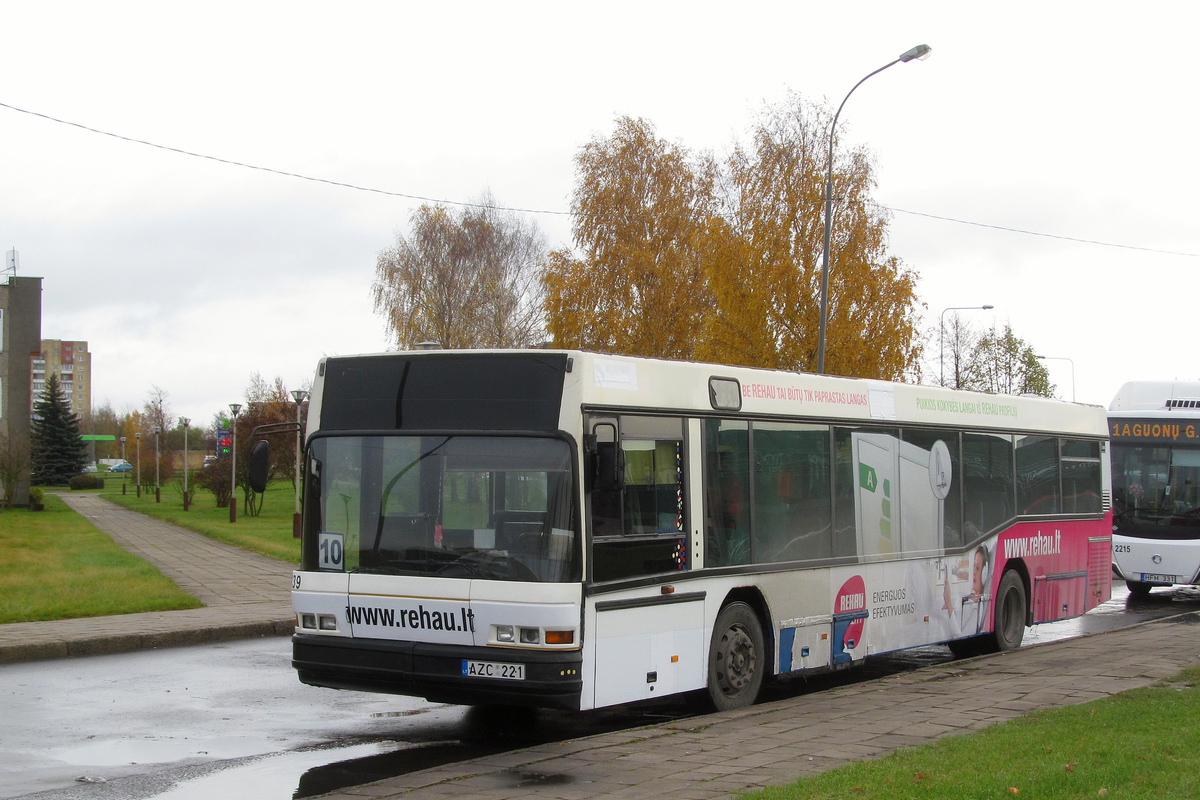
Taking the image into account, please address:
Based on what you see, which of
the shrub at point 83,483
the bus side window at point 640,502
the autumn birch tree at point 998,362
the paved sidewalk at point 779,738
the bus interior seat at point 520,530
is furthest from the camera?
the shrub at point 83,483

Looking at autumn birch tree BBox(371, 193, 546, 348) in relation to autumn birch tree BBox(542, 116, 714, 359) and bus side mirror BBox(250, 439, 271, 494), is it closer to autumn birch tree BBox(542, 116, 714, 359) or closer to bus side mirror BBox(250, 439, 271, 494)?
autumn birch tree BBox(542, 116, 714, 359)

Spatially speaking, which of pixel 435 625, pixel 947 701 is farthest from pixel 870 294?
pixel 435 625

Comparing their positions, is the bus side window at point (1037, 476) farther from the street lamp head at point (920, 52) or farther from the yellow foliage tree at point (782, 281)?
the yellow foliage tree at point (782, 281)

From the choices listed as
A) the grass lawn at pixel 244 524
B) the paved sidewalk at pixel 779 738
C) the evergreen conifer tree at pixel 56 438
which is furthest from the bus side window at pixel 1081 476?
the evergreen conifer tree at pixel 56 438

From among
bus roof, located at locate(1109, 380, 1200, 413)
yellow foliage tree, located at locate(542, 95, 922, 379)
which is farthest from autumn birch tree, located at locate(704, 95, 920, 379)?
bus roof, located at locate(1109, 380, 1200, 413)

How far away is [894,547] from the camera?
37.3 ft

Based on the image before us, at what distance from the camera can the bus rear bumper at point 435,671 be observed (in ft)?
24.6

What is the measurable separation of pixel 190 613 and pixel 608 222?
30.6 meters

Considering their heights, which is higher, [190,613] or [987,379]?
[987,379]

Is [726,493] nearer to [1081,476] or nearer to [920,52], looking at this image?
[1081,476]

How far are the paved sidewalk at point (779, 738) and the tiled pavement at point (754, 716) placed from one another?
0.4 inches

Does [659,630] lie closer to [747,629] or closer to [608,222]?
[747,629]

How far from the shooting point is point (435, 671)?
7738 millimetres

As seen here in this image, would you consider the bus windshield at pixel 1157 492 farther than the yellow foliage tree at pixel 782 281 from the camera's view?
No
